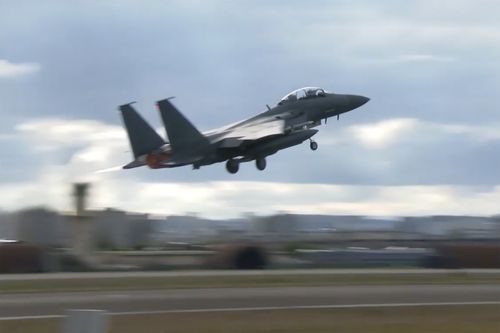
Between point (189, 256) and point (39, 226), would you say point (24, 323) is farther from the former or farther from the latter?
point (39, 226)

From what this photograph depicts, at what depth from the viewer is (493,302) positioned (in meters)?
30.9

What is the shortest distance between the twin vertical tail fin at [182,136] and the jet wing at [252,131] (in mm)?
1076

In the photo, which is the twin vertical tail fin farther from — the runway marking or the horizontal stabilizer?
the runway marking

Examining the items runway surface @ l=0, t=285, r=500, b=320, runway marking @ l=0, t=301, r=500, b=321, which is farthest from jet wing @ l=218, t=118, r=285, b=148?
runway marking @ l=0, t=301, r=500, b=321

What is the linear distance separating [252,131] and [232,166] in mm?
3087

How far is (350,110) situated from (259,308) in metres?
21.4

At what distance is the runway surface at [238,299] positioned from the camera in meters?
28.0

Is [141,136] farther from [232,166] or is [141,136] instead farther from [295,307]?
[295,307]

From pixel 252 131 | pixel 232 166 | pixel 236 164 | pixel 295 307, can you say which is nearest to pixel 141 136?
pixel 252 131

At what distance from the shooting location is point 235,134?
1716 inches

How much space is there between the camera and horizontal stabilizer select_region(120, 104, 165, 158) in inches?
1737

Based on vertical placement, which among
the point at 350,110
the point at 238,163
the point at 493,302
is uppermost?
the point at 350,110

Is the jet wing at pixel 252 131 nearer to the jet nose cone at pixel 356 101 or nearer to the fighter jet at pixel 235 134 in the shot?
the fighter jet at pixel 235 134

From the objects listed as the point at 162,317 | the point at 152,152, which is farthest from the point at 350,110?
the point at 162,317
